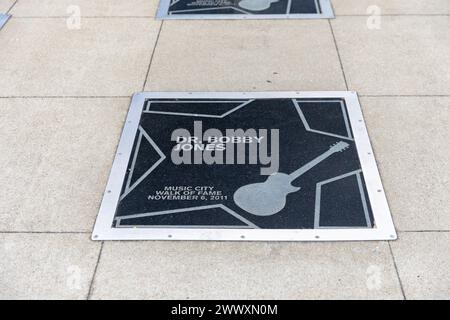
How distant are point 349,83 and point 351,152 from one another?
1189 mm

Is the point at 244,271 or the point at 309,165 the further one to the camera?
the point at 309,165

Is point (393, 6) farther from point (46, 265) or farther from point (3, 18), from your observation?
point (46, 265)

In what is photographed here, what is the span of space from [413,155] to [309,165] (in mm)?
909

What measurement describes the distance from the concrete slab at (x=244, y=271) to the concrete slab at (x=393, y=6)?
396 centimetres

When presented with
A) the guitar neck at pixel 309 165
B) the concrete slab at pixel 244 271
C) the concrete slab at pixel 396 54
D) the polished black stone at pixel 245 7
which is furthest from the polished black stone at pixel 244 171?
the polished black stone at pixel 245 7

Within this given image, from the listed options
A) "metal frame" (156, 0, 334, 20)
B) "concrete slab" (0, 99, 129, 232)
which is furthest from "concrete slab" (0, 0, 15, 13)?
"concrete slab" (0, 99, 129, 232)

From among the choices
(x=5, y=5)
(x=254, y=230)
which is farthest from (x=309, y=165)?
(x=5, y=5)

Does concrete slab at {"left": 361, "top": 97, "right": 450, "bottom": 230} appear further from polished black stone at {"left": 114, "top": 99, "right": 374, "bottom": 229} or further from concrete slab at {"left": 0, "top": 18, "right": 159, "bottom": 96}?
concrete slab at {"left": 0, "top": 18, "right": 159, "bottom": 96}

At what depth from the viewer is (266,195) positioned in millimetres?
4578

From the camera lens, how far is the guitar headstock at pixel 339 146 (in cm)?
502

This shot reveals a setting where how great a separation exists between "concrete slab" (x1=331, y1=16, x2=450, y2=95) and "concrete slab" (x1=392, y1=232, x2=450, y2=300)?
1.97 m

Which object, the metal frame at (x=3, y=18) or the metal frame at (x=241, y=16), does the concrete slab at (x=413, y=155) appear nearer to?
the metal frame at (x=241, y=16)

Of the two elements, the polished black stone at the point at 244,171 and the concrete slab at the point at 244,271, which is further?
the polished black stone at the point at 244,171
